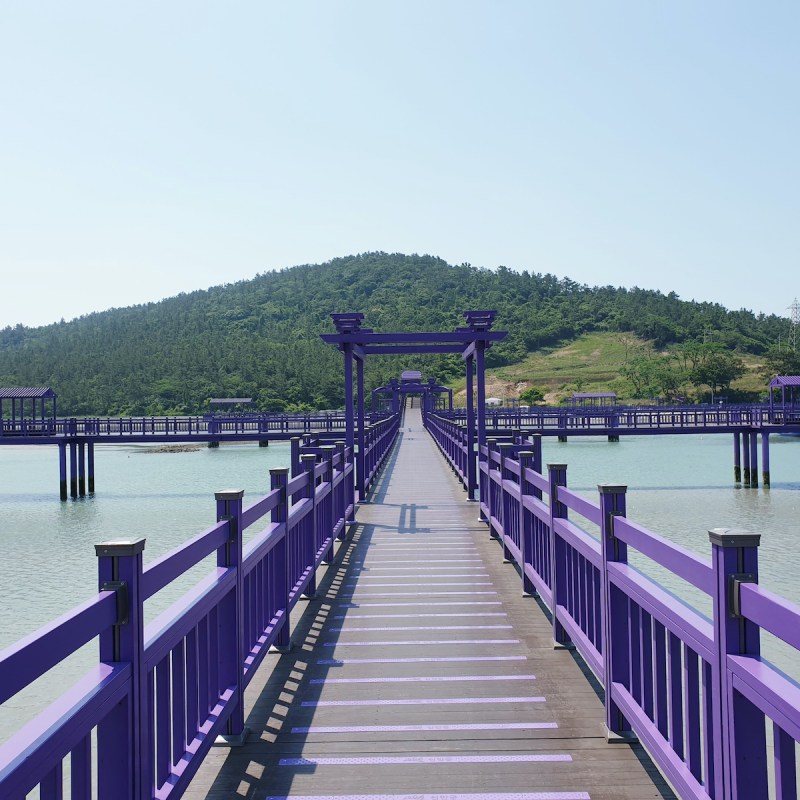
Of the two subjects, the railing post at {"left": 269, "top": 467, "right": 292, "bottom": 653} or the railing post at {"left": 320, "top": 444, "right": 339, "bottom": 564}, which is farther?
the railing post at {"left": 320, "top": 444, "right": 339, "bottom": 564}

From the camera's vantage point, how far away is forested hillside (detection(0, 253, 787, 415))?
100750mm

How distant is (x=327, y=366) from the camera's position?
358 feet

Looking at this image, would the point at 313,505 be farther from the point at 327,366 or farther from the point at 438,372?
the point at 438,372

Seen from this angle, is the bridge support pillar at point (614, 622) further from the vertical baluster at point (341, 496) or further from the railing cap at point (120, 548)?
the vertical baluster at point (341, 496)

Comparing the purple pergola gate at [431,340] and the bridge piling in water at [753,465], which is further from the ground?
the purple pergola gate at [431,340]

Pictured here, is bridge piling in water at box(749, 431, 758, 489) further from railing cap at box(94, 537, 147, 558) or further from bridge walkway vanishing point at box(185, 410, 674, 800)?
railing cap at box(94, 537, 147, 558)

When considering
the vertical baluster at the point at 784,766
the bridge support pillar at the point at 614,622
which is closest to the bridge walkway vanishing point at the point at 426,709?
the bridge support pillar at the point at 614,622

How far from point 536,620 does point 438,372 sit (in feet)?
382

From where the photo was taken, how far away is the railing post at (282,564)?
5129 millimetres

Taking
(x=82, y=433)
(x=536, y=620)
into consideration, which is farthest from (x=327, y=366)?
(x=536, y=620)

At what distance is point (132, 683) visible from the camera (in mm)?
2447

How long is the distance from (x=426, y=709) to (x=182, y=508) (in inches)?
810

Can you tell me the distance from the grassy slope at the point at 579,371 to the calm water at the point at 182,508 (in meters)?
54.2

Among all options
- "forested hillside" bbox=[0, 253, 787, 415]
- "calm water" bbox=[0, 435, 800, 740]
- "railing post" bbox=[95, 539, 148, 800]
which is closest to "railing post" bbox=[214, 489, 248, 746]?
"railing post" bbox=[95, 539, 148, 800]
